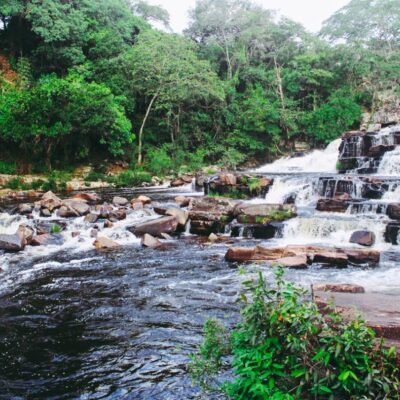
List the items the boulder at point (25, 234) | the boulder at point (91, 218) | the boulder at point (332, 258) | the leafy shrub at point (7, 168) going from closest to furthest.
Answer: the boulder at point (332, 258) < the boulder at point (25, 234) < the boulder at point (91, 218) < the leafy shrub at point (7, 168)

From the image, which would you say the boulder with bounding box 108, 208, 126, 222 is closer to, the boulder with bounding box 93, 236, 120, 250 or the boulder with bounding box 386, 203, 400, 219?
the boulder with bounding box 93, 236, 120, 250

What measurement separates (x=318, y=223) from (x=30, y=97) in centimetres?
1841

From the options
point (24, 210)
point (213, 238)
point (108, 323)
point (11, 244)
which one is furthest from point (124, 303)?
point (24, 210)

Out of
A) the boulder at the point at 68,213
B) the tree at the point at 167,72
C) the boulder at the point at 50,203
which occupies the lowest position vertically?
the boulder at the point at 68,213

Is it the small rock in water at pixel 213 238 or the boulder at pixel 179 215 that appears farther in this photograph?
the boulder at pixel 179 215

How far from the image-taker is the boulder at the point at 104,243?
37.1 feet

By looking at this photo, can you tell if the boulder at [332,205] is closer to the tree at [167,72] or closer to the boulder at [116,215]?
the boulder at [116,215]

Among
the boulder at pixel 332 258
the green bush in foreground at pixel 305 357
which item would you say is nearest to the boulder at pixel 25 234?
the boulder at pixel 332 258

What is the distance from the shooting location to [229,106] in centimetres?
3316

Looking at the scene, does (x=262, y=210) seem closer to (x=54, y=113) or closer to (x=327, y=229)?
(x=327, y=229)

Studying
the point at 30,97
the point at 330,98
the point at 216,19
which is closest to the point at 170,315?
the point at 30,97

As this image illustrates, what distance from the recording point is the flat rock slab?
11.2 feet

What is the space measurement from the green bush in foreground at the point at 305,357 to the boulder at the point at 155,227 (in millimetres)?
9611

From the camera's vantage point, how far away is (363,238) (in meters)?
10.9
